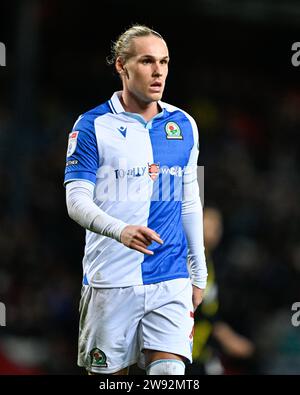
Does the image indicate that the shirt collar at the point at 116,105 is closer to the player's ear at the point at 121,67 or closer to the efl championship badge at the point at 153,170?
the player's ear at the point at 121,67

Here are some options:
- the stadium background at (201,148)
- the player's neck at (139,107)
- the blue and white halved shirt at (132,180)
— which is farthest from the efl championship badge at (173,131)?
the stadium background at (201,148)

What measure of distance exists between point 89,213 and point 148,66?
0.81m

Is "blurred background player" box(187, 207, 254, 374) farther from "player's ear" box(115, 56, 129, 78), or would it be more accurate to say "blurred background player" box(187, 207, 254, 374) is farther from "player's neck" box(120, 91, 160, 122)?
"player's ear" box(115, 56, 129, 78)

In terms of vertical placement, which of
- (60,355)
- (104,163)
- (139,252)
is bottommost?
(60,355)

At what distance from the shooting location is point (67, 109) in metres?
14.9

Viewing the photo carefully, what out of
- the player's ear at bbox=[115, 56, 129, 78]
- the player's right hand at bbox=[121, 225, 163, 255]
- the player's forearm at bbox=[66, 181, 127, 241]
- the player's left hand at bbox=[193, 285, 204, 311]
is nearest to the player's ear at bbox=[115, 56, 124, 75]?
the player's ear at bbox=[115, 56, 129, 78]

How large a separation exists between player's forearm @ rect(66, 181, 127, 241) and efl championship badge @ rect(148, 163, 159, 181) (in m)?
0.31

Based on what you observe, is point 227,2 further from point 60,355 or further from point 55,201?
point 60,355

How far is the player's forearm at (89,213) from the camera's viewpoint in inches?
192

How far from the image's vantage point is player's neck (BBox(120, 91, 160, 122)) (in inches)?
210

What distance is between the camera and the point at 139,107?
534 cm

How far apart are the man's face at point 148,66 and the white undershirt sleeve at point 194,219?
35 centimetres
